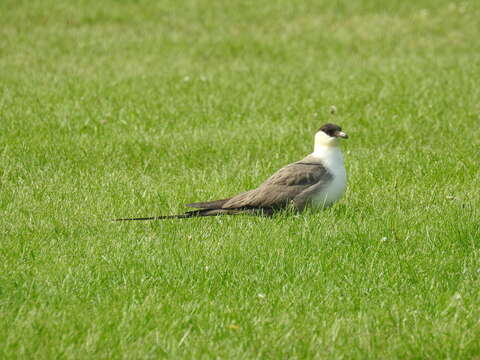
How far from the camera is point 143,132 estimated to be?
8516 millimetres

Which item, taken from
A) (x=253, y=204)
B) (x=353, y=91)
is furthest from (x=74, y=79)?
(x=253, y=204)

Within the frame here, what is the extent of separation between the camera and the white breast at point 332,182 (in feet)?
20.0

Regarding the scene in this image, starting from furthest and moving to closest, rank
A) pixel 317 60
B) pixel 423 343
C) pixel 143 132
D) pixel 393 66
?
pixel 317 60, pixel 393 66, pixel 143 132, pixel 423 343

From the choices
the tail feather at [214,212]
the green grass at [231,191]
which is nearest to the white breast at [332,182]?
the green grass at [231,191]

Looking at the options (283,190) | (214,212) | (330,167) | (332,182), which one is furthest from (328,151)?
(214,212)

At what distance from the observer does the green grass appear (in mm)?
4184

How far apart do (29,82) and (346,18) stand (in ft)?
22.7

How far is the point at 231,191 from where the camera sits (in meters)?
6.77

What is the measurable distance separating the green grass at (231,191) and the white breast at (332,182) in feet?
0.58

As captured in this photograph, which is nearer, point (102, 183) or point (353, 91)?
point (102, 183)

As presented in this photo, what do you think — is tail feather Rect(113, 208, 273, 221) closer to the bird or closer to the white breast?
the bird

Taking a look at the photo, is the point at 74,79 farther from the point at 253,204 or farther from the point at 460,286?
the point at 460,286

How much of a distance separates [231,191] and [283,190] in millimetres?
792

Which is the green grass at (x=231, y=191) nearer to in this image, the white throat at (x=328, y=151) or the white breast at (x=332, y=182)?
the white breast at (x=332, y=182)
